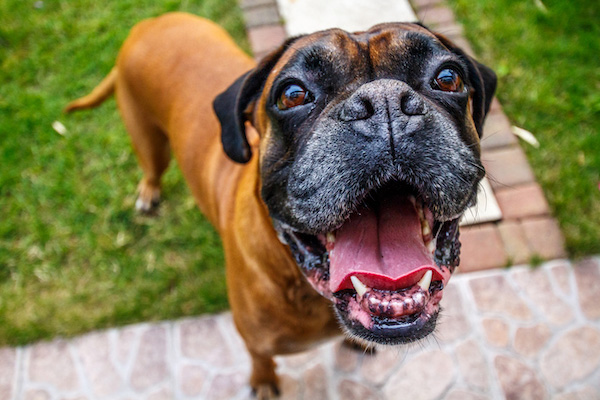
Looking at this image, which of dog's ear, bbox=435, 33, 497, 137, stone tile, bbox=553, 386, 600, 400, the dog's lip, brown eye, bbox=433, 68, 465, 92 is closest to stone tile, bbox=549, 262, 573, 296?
stone tile, bbox=553, 386, 600, 400

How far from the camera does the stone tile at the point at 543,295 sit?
307cm

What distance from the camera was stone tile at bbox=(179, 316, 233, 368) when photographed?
3.02 meters

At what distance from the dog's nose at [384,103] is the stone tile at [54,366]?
2.64 metres

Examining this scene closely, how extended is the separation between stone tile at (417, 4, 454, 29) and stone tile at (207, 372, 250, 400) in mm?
3551

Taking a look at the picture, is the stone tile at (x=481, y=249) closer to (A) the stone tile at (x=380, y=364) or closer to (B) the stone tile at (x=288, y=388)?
(A) the stone tile at (x=380, y=364)

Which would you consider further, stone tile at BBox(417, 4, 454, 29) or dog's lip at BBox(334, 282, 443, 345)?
stone tile at BBox(417, 4, 454, 29)

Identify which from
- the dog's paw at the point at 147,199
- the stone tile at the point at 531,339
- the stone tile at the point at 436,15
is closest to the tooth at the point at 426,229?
the stone tile at the point at 531,339

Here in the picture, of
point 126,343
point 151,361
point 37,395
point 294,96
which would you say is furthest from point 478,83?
point 37,395

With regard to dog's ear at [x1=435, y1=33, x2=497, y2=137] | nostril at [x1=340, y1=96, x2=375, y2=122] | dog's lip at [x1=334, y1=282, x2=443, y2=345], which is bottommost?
dog's lip at [x1=334, y1=282, x2=443, y2=345]

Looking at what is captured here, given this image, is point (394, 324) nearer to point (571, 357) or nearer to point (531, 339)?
point (531, 339)

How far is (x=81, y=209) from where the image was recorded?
145 inches

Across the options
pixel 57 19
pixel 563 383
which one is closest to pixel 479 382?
pixel 563 383

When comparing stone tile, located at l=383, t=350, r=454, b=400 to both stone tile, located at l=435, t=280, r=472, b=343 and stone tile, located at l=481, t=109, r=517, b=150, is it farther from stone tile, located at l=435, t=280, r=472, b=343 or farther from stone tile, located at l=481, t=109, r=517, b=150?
stone tile, located at l=481, t=109, r=517, b=150

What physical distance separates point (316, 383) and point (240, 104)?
6.07 ft
